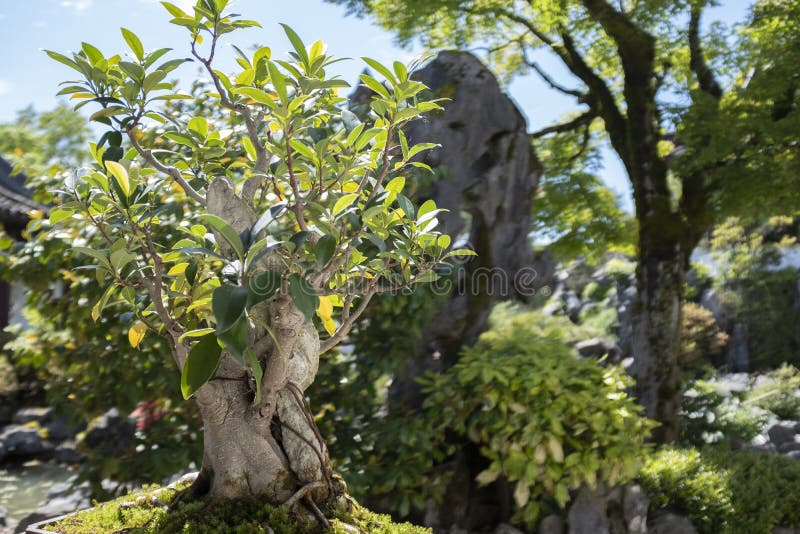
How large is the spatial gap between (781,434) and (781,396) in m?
1.11

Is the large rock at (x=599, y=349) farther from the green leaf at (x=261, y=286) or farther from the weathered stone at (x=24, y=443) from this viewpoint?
the green leaf at (x=261, y=286)

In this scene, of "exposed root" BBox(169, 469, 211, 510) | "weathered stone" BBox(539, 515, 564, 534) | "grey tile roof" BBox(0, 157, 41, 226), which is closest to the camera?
"exposed root" BBox(169, 469, 211, 510)

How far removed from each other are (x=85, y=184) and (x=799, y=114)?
20.6 ft

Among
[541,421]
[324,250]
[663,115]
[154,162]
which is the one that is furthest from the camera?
[663,115]

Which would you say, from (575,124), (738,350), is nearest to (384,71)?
(575,124)

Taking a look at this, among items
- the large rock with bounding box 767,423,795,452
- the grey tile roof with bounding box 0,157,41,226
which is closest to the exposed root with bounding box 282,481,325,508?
the large rock with bounding box 767,423,795,452

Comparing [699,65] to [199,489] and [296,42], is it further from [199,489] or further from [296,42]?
[199,489]

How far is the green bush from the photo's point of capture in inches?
185

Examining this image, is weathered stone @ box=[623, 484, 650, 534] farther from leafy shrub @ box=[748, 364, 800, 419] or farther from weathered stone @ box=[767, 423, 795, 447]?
leafy shrub @ box=[748, 364, 800, 419]

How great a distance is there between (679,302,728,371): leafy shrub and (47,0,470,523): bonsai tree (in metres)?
10.3

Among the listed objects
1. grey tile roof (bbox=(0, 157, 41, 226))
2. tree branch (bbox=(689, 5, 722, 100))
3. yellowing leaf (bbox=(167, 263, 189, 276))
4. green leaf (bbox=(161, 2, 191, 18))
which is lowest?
yellowing leaf (bbox=(167, 263, 189, 276))

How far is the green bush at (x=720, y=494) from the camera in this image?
470 centimetres

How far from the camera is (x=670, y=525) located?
463 centimetres

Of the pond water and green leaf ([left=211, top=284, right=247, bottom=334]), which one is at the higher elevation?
green leaf ([left=211, top=284, right=247, bottom=334])
